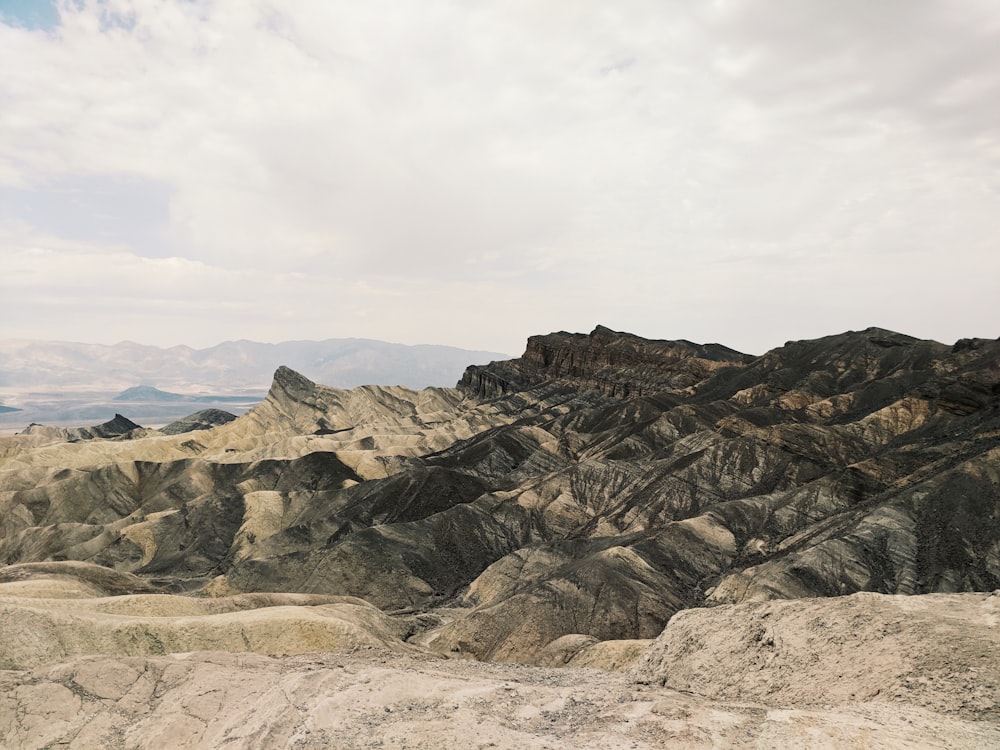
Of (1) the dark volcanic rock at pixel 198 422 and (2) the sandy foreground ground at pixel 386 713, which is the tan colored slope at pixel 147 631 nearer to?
(2) the sandy foreground ground at pixel 386 713

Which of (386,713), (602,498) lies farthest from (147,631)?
(602,498)

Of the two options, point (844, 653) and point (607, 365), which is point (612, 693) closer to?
point (844, 653)

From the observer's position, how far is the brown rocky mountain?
123 ft

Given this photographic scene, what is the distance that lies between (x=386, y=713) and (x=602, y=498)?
49.5 metres

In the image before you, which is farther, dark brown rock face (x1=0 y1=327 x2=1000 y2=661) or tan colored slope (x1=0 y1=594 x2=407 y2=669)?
dark brown rock face (x1=0 y1=327 x2=1000 y2=661)

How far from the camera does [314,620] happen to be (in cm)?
2794

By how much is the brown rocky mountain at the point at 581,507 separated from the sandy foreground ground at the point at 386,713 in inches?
105

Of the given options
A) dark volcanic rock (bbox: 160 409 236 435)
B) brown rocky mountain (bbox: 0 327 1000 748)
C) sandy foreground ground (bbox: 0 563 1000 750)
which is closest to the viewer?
sandy foreground ground (bbox: 0 563 1000 750)

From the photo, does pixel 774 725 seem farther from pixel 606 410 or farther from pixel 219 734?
pixel 606 410

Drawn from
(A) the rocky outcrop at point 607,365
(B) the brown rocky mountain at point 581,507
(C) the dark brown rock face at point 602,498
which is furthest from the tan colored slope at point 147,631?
(A) the rocky outcrop at point 607,365

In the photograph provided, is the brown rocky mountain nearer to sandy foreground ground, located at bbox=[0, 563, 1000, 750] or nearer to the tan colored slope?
the tan colored slope

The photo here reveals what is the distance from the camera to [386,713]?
52.1 ft

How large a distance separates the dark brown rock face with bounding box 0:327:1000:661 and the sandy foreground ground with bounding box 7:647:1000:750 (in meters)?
19.1

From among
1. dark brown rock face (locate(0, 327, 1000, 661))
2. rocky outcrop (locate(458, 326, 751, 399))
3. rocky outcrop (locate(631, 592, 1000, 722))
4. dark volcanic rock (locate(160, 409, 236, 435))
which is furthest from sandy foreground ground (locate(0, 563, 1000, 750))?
dark volcanic rock (locate(160, 409, 236, 435))
